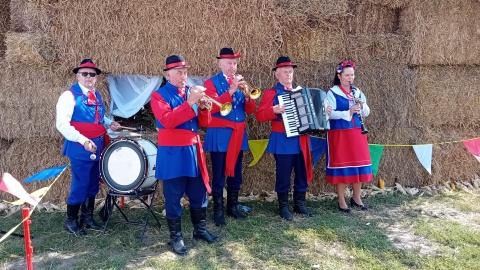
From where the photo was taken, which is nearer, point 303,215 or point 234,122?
point 234,122

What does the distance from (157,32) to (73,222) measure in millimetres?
2560

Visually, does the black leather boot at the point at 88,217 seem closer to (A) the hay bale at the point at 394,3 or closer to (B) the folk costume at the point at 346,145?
(B) the folk costume at the point at 346,145

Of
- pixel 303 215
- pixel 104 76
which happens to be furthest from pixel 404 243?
pixel 104 76

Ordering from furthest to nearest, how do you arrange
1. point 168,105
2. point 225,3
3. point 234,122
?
point 225,3, point 234,122, point 168,105

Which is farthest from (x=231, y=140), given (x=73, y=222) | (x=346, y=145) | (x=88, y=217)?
(x=73, y=222)

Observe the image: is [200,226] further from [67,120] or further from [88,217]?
[67,120]

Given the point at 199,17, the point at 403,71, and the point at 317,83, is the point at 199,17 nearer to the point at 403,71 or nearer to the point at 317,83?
the point at 317,83

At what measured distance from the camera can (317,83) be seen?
21.1 feet

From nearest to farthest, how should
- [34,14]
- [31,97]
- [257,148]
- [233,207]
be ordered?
[233,207]
[34,14]
[31,97]
[257,148]

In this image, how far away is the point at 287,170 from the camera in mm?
5375

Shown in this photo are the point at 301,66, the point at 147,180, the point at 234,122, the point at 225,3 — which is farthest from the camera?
the point at 301,66

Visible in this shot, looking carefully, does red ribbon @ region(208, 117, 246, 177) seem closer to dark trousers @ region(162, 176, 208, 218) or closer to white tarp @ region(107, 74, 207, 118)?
dark trousers @ region(162, 176, 208, 218)

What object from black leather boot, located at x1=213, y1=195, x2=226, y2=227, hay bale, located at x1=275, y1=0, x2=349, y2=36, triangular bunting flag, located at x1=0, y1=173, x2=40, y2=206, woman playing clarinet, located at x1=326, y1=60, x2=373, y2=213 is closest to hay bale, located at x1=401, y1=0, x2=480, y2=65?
hay bale, located at x1=275, y1=0, x2=349, y2=36

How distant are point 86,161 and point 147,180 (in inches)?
28.1
